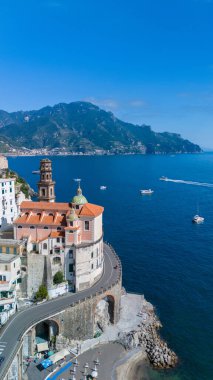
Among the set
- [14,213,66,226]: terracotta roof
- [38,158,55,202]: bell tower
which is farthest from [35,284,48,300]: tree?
[38,158,55,202]: bell tower

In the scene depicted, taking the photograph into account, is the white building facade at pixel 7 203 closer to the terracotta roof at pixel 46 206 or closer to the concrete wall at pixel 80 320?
the terracotta roof at pixel 46 206

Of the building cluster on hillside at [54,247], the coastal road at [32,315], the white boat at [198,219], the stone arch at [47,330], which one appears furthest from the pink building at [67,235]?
the white boat at [198,219]

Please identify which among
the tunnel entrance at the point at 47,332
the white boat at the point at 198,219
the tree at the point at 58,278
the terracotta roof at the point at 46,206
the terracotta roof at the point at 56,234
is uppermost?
the terracotta roof at the point at 46,206

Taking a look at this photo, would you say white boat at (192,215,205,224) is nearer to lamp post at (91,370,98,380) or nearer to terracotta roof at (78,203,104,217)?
terracotta roof at (78,203,104,217)

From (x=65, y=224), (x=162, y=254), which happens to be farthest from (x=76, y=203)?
(x=162, y=254)

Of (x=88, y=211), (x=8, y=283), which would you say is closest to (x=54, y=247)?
→ (x=88, y=211)

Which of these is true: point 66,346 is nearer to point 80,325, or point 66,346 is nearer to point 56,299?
point 80,325
